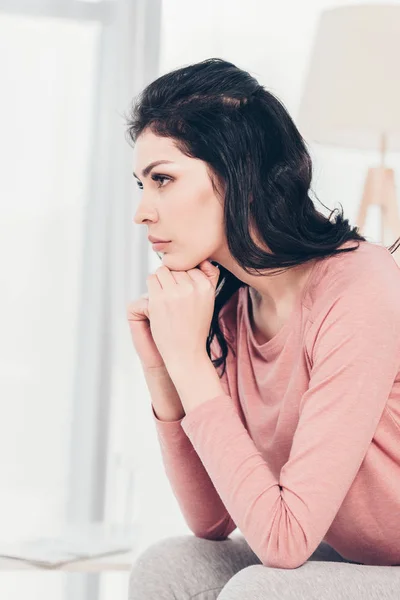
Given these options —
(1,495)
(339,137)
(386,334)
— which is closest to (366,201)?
(339,137)

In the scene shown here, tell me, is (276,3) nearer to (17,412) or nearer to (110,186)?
(110,186)

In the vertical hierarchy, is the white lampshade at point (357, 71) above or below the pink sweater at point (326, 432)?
above

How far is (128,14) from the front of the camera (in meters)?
2.22

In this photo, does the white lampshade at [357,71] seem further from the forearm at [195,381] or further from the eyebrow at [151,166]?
the forearm at [195,381]

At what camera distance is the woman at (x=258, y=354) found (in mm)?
1031

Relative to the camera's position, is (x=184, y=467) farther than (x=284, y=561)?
Yes

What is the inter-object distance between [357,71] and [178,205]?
94 centimetres

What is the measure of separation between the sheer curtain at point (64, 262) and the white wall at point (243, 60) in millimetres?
72

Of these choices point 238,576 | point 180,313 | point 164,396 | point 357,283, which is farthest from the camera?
point 164,396

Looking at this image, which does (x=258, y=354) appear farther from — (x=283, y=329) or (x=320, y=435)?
(x=320, y=435)

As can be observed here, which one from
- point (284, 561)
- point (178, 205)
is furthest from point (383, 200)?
point (284, 561)

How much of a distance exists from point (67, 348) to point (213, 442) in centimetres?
113

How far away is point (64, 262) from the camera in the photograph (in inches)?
85.2

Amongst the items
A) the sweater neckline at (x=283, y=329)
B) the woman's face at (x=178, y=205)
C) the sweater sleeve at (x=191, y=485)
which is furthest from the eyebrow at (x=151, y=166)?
the sweater sleeve at (x=191, y=485)
